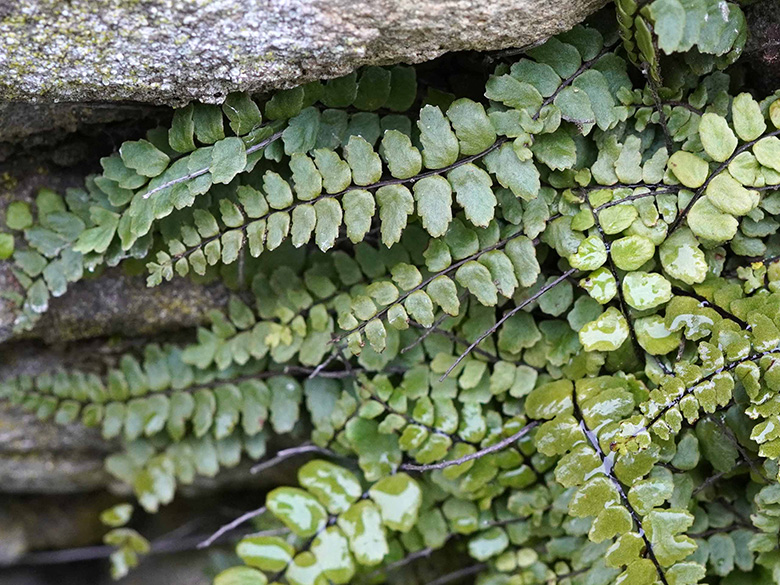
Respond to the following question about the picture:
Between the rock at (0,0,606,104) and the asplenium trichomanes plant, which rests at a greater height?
the rock at (0,0,606,104)

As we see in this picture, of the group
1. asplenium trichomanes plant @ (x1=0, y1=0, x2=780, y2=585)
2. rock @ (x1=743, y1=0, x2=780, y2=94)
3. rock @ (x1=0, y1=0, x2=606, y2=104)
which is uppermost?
rock @ (x1=0, y1=0, x2=606, y2=104)

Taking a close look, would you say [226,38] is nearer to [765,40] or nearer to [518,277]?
[518,277]

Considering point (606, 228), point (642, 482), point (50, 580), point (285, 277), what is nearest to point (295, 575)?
point (285, 277)

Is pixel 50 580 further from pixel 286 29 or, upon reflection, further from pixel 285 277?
pixel 286 29

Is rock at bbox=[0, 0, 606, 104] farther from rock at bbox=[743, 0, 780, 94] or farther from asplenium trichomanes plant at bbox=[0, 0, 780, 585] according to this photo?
rock at bbox=[743, 0, 780, 94]

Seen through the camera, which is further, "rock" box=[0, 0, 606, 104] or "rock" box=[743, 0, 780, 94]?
"rock" box=[743, 0, 780, 94]

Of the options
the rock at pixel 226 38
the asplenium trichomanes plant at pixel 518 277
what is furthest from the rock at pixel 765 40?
the rock at pixel 226 38

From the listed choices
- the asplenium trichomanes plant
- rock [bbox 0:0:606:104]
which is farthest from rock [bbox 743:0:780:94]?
rock [bbox 0:0:606:104]
